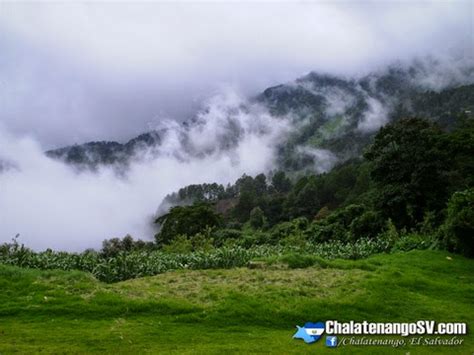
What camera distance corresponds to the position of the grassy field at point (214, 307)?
946cm

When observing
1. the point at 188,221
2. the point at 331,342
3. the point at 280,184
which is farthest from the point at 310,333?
the point at 280,184

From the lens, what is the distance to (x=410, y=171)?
34.2 meters

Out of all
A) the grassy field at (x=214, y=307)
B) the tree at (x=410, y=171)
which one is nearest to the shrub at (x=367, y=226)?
the tree at (x=410, y=171)

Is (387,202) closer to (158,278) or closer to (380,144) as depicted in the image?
(380,144)

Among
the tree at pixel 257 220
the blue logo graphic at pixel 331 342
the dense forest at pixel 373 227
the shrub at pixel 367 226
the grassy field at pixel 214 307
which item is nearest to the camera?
the grassy field at pixel 214 307

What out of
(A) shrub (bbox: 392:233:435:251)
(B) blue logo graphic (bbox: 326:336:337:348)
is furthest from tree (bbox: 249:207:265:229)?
(B) blue logo graphic (bbox: 326:336:337:348)

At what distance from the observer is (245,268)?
17.3 metres

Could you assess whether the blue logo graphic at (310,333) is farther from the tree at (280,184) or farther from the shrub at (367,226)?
the tree at (280,184)

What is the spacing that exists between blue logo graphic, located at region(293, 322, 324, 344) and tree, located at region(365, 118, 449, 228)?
24425 mm

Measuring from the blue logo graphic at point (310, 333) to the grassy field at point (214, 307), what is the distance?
23 centimetres

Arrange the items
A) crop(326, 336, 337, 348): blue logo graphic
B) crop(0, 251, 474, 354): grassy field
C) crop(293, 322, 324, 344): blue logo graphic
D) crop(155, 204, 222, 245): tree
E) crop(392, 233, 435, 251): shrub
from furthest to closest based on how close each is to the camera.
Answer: crop(155, 204, 222, 245): tree < crop(392, 233, 435, 251): shrub < crop(293, 322, 324, 344): blue logo graphic < crop(326, 336, 337, 348): blue logo graphic < crop(0, 251, 474, 354): grassy field

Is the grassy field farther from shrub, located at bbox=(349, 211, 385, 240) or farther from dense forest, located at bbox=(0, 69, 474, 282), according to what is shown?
shrub, located at bbox=(349, 211, 385, 240)

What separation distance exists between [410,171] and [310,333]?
26.7 meters

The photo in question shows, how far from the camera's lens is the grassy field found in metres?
9.46
